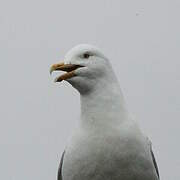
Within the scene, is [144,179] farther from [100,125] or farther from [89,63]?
[89,63]

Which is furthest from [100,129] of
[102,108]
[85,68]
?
[85,68]

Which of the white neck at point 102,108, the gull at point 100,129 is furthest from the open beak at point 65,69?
the white neck at point 102,108

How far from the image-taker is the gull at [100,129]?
1.89 metres

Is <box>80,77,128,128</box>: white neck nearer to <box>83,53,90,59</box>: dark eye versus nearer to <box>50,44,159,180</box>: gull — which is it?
<box>50,44,159,180</box>: gull

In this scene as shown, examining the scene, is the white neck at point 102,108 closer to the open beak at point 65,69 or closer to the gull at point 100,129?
the gull at point 100,129

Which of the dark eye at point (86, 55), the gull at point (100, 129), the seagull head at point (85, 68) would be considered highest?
the dark eye at point (86, 55)

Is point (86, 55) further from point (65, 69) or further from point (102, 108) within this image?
point (102, 108)

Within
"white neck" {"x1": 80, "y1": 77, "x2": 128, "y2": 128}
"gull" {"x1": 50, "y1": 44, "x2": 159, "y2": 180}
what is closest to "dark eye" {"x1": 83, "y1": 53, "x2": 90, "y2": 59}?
"gull" {"x1": 50, "y1": 44, "x2": 159, "y2": 180}

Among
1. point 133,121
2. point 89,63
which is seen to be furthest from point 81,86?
point 133,121

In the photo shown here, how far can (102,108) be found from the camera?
194 cm

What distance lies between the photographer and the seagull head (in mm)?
1885

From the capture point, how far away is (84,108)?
197 centimetres

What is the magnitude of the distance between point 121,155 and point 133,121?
0.17 meters

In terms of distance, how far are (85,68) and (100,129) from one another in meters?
0.28
